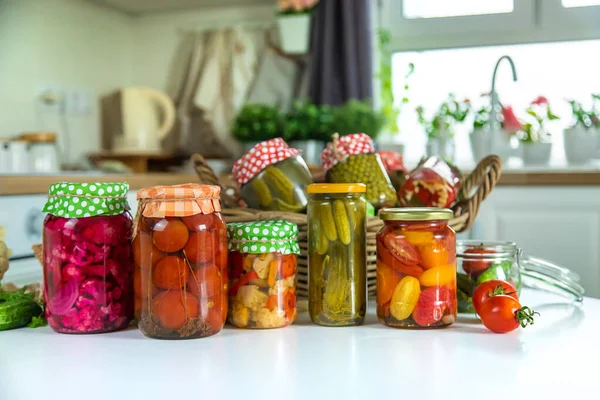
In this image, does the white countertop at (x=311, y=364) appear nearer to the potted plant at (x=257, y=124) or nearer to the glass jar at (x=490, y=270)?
the glass jar at (x=490, y=270)

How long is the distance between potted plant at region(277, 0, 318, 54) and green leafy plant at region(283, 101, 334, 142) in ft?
1.27

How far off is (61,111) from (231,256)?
252cm

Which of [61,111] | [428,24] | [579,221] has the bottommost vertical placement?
[579,221]

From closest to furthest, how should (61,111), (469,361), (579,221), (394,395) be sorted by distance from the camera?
(394,395) < (469,361) < (579,221) < (61,111)

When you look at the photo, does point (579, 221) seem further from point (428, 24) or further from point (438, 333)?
point (438, 333)

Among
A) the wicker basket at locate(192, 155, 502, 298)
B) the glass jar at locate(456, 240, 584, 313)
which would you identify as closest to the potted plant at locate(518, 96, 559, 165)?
the wicker basket at locate(192, 155, 502, 298)

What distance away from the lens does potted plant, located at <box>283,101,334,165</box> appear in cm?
298

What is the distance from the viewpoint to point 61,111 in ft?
10.4

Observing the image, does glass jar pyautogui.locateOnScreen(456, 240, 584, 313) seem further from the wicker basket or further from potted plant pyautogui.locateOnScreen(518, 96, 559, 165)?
potted plant pyautogui.locateOnScreen(518, 96, 559, 165)

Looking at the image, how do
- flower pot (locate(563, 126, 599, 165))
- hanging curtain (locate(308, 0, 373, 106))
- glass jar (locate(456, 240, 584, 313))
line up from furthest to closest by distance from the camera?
hanging curtain (locate(308, 0, 373, 106)), flower pot (locate(563, 126, 599, 165)), glass jar (locate(456, 240, 584, 313))

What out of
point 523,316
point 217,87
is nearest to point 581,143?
point 217,87

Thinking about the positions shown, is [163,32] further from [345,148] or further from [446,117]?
[345,148]

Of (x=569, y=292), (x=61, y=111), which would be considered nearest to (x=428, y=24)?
(x=61, y=111)

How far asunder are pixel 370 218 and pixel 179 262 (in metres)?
0.31
